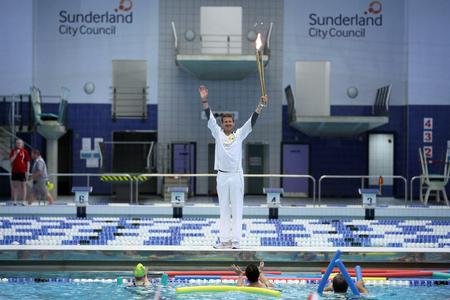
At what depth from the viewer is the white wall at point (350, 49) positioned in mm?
21875

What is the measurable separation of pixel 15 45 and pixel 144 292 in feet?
48.3

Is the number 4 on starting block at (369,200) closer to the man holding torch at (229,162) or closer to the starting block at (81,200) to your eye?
the starting block at (81,200)

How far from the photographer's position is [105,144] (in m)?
21.6

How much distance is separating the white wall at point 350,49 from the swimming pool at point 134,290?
13.2 m

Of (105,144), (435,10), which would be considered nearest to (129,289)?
(105,144)

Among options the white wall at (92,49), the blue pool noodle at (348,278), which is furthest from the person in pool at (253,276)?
the white wall at (92,49)

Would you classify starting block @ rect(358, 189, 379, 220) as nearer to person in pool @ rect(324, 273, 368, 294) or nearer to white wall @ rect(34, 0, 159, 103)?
person in pool @ rect(324, 273, 368, 294)

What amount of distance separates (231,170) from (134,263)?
2042 mm

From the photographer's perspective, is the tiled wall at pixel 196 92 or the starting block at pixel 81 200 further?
the tiled wall at pixel 196 92

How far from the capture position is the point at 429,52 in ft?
70.2

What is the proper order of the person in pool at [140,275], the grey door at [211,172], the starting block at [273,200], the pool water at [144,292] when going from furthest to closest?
the grey door at [211,172] → the starting block at [273,200] → the person in pool at [140,275] → the pool water at [144,292]

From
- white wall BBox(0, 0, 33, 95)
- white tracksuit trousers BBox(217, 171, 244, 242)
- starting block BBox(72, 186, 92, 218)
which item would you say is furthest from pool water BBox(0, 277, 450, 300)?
white wall BBox(0, 0, 33, 95)

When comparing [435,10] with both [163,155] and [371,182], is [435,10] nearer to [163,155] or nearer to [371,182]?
[371,182]

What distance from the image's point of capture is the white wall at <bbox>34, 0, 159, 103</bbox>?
71.6 ft
